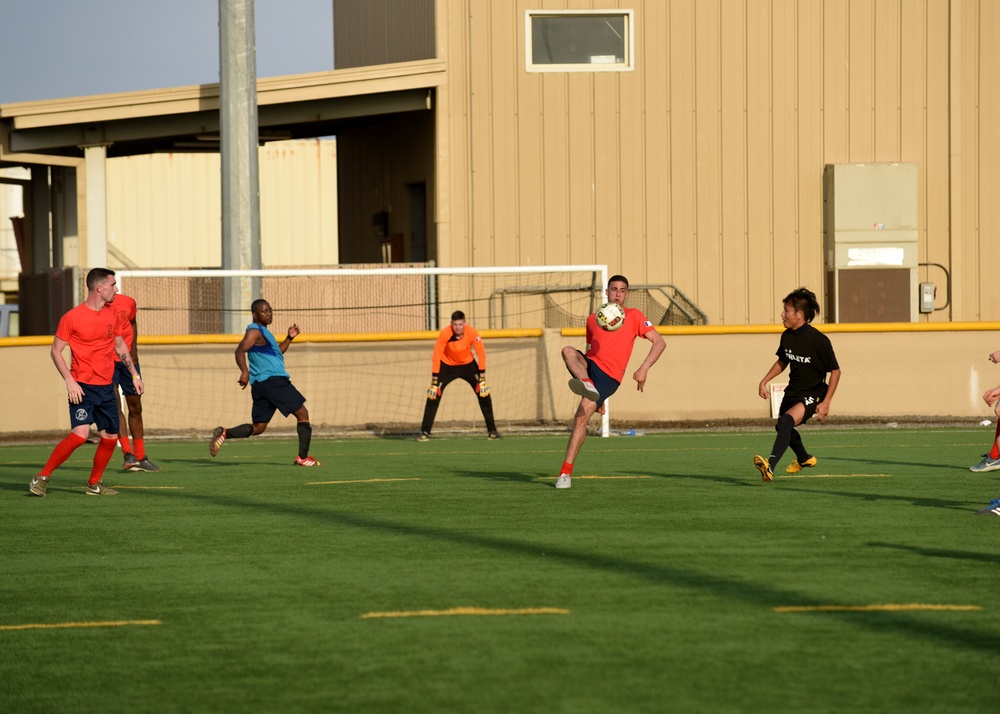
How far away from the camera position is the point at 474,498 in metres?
11.9

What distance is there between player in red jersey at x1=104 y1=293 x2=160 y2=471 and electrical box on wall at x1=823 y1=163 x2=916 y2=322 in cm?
1324

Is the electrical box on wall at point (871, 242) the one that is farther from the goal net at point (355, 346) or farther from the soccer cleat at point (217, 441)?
the soccer cleat at point (217, 441)

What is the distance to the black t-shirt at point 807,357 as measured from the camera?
492 inches

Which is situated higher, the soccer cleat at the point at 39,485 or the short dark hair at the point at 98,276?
the short dark hair at the point at 98,276

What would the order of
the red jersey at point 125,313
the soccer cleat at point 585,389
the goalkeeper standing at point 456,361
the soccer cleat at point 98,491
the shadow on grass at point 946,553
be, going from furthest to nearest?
the goalkeeper standing at point 456,361 < the red jersey at point 125,313 < the soccer cleat at point 98,491 < the soccer cleat at point 585,389 < the shadow on grass at point 946,553

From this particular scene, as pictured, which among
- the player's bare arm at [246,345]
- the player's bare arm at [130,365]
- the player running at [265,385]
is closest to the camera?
the player's bare arm at [130,365]

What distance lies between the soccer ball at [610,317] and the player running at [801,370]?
144 cm

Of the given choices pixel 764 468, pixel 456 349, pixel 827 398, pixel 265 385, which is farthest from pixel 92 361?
pixel 456 349

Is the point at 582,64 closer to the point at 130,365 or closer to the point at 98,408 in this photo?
the point at 130,365

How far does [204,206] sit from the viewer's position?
4188cm

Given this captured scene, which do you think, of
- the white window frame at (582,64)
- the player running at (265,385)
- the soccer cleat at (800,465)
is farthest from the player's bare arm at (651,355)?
the white window frame at (582,64)

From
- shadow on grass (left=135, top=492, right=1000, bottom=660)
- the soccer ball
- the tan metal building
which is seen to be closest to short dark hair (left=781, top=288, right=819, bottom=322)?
the soccer ball

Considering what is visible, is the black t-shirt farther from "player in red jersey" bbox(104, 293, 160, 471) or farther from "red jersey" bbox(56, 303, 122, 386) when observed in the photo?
"player in red jersey" bbox(104, 293, 160, 471)

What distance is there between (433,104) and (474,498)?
42.0ft
